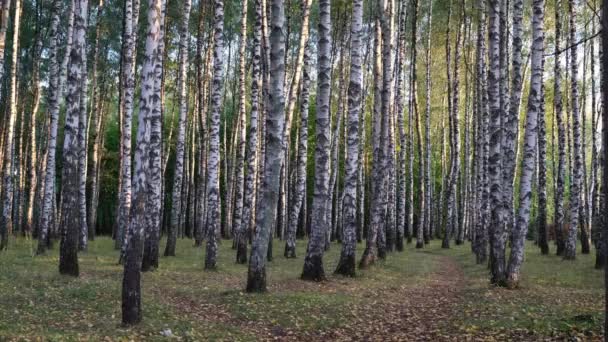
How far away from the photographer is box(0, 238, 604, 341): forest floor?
821cm

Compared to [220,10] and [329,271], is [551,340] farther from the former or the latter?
[220,10]

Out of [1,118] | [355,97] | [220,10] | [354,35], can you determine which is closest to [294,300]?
[355,97]

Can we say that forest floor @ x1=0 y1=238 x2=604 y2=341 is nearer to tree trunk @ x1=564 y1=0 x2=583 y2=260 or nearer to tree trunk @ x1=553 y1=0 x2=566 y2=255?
A: tree trunk @ x1=564 y1=0 x2=583 y2=260

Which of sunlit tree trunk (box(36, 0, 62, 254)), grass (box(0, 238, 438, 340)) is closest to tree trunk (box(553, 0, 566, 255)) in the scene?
grass (box(0, 238, 438, 340))

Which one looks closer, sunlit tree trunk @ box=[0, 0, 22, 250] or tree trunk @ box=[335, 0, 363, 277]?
tree trunk @ box=[335, 0, 363, 277]

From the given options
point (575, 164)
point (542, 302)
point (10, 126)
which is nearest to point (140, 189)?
point (542, 302)

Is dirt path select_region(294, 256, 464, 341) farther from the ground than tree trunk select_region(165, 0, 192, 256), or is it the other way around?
tree trunk select_region(165, 0, 192, 256)

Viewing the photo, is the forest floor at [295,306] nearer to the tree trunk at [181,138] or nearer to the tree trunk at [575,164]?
the tree trunk at [575,164]

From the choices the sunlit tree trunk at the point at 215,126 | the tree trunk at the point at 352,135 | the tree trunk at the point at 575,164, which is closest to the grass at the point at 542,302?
the tree trunk at the point at 575,164

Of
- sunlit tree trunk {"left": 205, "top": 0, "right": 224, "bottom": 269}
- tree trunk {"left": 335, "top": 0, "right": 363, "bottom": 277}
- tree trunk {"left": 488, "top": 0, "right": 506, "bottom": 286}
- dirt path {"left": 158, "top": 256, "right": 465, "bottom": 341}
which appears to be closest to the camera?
dirt path {"left": 158, "top": 256, "right": 465, "bottom": 341}

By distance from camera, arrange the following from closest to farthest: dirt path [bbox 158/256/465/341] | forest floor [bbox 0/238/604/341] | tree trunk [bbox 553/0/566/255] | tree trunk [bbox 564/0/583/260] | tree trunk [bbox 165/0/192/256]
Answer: forest floor [bbox 0/238/604/341] → dirt path [bbox 158/256/465/341] → tree trunk [bbox 165/0/192/256] → tree trunk [bbox 564/0/583/260] → tree trunk [bbox 553/0/566/255]

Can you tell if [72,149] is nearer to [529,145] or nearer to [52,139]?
[52,139]

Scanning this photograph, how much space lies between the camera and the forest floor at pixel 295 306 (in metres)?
8.21

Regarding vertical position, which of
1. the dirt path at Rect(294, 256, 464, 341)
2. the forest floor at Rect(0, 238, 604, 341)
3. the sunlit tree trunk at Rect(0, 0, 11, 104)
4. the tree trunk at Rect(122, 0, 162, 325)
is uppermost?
the sunlit tree trunk at Rect(0, 0, 11, 104)
